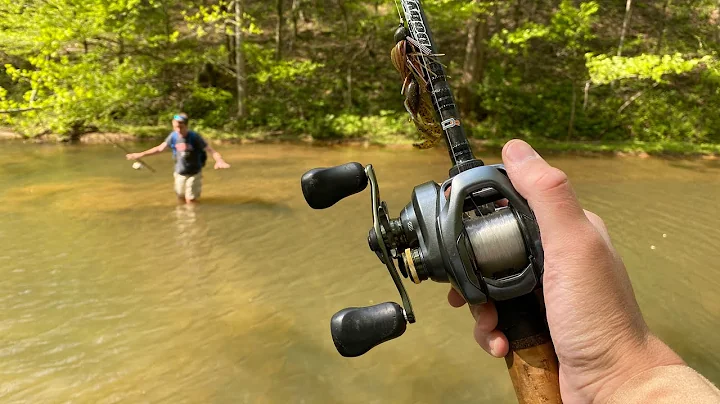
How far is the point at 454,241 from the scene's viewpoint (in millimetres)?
1325

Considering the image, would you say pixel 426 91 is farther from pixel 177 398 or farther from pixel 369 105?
pixel 369 105

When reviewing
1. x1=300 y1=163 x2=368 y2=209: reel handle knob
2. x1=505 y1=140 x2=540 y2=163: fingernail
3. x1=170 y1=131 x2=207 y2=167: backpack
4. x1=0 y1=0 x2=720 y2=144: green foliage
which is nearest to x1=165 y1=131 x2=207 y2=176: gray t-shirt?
x1=170 y1=131 x2=207 y2=167: backpack

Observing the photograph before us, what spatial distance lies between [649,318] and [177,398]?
4632mm

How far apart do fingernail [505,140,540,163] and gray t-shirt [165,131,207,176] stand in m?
8.19

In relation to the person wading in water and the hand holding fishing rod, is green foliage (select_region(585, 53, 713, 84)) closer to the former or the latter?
the person wading in water

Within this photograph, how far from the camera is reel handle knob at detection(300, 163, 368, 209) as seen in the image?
145 centimetres

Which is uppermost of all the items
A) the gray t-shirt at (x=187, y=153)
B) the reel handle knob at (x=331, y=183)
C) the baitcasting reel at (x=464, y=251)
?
the reel handle knob at (x=331, y=183)

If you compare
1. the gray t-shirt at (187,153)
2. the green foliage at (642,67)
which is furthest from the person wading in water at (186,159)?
the green foliage at (642,67)

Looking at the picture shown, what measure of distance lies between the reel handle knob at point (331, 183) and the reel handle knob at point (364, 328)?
36 cm

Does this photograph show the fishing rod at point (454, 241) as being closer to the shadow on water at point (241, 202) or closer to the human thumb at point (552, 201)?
the human thumb at point (552, 201)

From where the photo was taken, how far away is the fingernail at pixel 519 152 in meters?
1.38

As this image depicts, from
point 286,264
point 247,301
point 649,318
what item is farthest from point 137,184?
point 649,318

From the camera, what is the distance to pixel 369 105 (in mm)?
19734

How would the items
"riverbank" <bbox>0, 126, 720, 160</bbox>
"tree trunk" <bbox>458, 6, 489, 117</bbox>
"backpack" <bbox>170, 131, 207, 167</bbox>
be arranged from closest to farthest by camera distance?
"backpack" <bbox>170, 131, 207, 167</bbox> < "riverbank" <bbox>0, 126, 720, 160</bbox> < "tree trunk" <bbox>458, 6, 489, 117</bbox>
